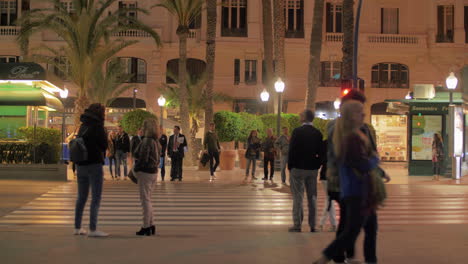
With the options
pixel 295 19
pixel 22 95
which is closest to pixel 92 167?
pixel 22 95

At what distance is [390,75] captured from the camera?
44969 mm

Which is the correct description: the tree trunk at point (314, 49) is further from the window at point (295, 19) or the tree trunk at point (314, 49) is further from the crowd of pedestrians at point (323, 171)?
the crowd of pedestrians at point (323, 171)

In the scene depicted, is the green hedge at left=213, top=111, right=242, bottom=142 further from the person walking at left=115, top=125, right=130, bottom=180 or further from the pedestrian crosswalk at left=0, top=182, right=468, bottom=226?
the pedestrian crosswalk at left=0, top=182, right=468, bottom=226

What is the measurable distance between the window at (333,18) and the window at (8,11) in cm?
2312

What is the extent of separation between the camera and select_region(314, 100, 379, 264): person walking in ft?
20.3

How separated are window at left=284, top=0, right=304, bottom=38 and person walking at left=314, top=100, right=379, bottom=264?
38718 mm

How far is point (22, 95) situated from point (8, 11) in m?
24.5

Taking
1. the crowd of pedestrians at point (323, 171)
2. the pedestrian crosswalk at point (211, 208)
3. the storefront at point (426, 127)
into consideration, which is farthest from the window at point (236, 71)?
the crowd of pedestrians at point (323, 171)

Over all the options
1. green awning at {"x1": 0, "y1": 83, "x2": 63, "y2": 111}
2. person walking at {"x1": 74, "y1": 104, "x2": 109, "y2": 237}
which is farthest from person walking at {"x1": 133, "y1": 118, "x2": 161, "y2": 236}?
green awning at {"x1": 0, "y1": 83, "x2": 63, "y2": 111}

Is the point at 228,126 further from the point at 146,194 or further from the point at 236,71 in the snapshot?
the point at 146,194

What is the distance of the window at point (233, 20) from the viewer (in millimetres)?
43534

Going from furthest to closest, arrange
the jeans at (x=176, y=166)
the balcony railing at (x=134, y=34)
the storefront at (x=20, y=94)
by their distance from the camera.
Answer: the balcony railing at (x=134, y=34)
the storefront at (x=20, y=94)
the jeans at (x=176, y=166)

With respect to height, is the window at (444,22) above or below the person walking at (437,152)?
above

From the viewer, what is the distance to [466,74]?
106 feet
